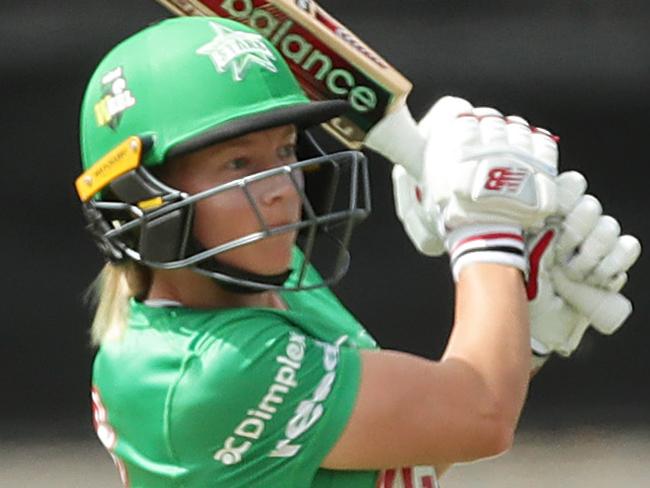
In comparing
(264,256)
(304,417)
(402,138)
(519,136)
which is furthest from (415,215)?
(304,417)

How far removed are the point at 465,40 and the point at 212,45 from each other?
2.66 metres

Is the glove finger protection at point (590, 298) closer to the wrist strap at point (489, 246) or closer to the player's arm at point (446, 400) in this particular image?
the wrist strap at point (489, 246)

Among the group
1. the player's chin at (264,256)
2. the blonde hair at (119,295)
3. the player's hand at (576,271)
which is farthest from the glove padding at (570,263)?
the blonde hair at (119,295)

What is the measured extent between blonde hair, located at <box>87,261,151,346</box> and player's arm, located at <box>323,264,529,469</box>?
32cm

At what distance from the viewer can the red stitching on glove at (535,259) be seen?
218 cm

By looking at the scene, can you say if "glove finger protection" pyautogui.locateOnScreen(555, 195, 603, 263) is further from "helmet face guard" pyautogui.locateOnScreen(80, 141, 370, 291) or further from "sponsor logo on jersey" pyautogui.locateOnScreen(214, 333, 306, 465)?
"sponsor logo on jersey" pyautogui.locateOnScreen(214, 333, 306, 465)

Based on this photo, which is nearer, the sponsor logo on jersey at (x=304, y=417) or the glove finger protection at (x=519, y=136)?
the sponsor logo on jersey at (x=304, y=417)

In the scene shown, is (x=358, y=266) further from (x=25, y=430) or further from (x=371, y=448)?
(x=371, y=448)

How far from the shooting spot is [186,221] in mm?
1896

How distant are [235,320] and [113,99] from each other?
0.31 m

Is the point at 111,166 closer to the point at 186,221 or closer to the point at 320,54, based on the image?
the point at 186,221

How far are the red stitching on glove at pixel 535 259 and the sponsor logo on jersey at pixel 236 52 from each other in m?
0.46

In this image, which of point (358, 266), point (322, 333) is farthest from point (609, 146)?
point (322, 333)

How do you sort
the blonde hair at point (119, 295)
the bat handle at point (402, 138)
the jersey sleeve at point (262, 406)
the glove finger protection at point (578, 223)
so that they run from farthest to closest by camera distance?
the bat handle at point (402, 138) → the glove finger protection at point (578, 223) → the blonde hair at point (119, 295) → the jersey sleeve at point (262, 406)
